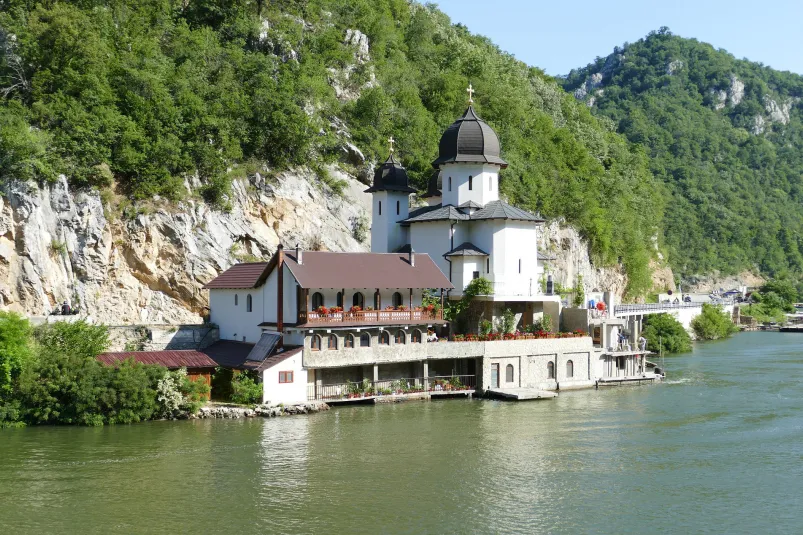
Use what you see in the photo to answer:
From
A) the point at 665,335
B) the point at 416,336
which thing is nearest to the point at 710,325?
the point at 665,335

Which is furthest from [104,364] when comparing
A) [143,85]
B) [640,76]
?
[640,76]

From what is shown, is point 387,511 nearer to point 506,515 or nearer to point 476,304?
point 506,515

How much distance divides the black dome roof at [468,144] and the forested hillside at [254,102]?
40.2ft

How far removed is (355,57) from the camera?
3105 inches

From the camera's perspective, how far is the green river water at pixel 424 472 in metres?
25.8

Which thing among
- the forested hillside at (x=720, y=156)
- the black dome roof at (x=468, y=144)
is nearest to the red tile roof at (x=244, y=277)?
the black dome roof at (x=468, y=144)

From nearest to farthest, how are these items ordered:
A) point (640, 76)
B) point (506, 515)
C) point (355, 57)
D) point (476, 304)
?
point (506, 515), point (476, 304), point (355, 57), point (640, 76)

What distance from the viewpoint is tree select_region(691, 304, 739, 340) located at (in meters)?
91.8

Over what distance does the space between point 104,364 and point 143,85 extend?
2422cm

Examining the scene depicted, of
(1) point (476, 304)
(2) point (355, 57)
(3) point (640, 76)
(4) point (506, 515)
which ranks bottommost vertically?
(4) point (506, 515)

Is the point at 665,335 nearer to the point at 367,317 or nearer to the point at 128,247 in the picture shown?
the point at 367,317

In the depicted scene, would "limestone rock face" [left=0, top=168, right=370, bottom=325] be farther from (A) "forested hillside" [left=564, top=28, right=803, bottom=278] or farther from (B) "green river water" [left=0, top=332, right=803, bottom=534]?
(A) "forested hillside" [left=564, top=28, right=803, bottom=278]

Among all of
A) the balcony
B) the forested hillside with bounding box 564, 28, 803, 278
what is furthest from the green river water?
the forested hillside with bounding box 564, 28, 803, 278

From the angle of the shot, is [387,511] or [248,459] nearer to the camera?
[387,511]
